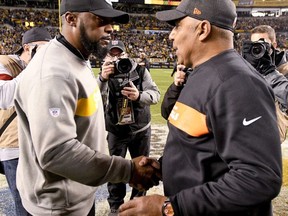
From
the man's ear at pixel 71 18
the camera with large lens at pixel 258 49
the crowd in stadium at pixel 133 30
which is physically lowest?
the crowd in stadium at pixel 133 30

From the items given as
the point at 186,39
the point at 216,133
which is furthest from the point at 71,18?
the point at 216,133

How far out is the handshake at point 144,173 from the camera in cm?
192

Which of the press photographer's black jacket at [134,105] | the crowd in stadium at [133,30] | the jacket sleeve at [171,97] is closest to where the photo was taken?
the jacket sleeve at [171,97]

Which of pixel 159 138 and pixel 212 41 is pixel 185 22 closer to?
pixel 212 41

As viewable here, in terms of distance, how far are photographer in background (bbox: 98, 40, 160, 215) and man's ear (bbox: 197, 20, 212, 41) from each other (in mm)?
2050

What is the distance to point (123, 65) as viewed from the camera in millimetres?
3494

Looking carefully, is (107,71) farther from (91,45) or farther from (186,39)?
(186,39)

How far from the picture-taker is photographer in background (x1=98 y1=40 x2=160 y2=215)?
3846 mm

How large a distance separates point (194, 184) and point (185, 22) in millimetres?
818

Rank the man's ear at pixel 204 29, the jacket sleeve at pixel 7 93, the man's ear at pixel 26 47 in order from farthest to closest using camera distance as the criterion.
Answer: the man's ear at pixel 26 47 < the jacket sleeve at pixel 7 93 < the man's ear at pixel 204 29

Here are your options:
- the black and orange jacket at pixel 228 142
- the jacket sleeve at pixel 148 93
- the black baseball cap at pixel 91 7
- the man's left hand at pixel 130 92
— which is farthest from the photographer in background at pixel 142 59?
the black and orange jacket at pixel 228 142

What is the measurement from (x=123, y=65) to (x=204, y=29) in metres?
1.97

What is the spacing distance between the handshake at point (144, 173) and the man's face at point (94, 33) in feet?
2.50

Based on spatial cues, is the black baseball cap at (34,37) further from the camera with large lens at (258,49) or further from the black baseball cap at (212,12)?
the camera with large lens at (258,49)
